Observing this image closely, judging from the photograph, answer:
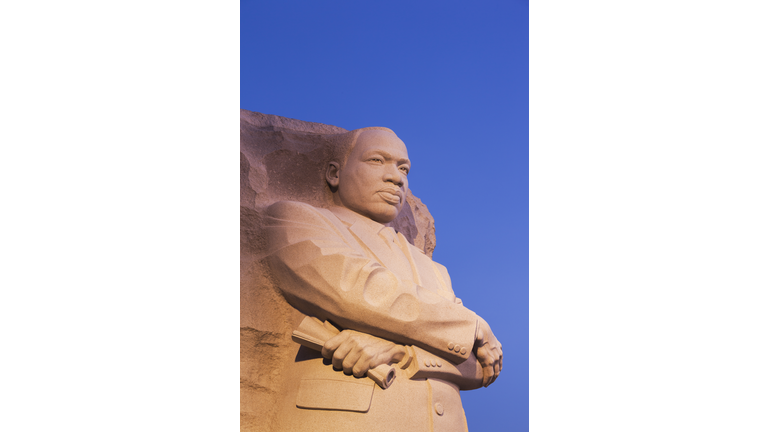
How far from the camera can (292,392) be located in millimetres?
3350

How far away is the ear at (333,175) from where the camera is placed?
13.7ft

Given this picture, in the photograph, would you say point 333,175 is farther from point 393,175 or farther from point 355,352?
point 355,352

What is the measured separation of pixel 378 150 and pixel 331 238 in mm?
742

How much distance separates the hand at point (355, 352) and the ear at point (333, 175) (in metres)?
1.20

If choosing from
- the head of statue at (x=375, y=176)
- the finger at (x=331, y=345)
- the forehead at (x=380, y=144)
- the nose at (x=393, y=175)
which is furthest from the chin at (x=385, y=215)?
the finger at (x=331, y=345)

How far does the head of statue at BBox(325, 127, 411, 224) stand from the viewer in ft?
13.1

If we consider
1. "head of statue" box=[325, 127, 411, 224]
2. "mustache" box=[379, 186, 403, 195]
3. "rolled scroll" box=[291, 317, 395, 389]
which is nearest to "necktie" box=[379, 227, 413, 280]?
"head of statue" box=[325, 127, 411, 224]

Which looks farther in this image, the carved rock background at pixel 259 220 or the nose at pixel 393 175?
the nose at pixel 393 175

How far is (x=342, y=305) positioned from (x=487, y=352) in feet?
3.10

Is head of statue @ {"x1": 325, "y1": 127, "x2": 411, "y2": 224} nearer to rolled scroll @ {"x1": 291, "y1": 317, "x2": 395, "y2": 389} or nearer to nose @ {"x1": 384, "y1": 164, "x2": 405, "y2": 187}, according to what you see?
nose @ {"x1": 384, "y1": 164, "x2": 405, "y2": 187}

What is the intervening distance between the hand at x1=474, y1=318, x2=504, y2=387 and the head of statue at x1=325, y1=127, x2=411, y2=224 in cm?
95

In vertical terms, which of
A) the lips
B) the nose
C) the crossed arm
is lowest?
the crossed arm

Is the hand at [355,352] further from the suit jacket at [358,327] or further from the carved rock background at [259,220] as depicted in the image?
the carved rock background at [259,220]

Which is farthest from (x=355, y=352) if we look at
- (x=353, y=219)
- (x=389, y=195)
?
(x=389, y=195)
